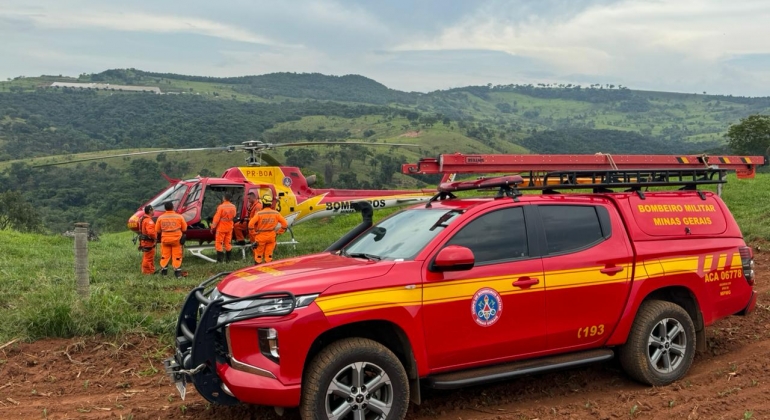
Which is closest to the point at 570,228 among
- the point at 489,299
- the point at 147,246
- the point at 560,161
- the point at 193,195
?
the point at 489,299

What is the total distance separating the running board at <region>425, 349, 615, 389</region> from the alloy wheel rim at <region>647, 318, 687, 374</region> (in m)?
0.47

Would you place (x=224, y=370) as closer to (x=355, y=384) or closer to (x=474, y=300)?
(x=355, y=384)

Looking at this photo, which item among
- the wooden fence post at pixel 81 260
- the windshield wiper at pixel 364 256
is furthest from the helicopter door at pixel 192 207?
the windshield wiper at pixel 364 256

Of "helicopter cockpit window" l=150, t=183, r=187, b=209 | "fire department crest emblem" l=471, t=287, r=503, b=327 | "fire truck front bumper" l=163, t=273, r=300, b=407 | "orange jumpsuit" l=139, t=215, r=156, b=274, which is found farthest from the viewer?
"helicopter cockpit window" l=150, t=183, r=187, b=209

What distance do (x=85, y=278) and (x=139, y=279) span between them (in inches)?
162

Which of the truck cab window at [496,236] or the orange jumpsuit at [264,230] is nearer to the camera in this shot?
the truck cab window at [496,236]

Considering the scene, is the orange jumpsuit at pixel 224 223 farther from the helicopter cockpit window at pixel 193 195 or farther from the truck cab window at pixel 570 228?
the truck cab window at pixel 570 228

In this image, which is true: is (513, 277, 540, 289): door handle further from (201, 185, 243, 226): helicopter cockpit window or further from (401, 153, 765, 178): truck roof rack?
(201, 185, 243, 226): helicopter cockpit window

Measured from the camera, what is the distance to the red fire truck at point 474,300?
14.1 feet

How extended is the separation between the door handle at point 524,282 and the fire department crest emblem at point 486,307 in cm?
21

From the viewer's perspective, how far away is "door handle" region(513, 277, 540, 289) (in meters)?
5.04

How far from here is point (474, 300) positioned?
4.84 metres

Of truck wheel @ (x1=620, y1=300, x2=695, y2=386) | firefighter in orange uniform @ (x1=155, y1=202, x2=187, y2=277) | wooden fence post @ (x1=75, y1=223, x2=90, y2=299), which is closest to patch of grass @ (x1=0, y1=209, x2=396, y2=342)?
wooden fence post @ (x1=75, y1=223, x2=90, y2=299)

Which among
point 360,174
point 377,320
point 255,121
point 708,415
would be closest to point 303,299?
point 377,320
